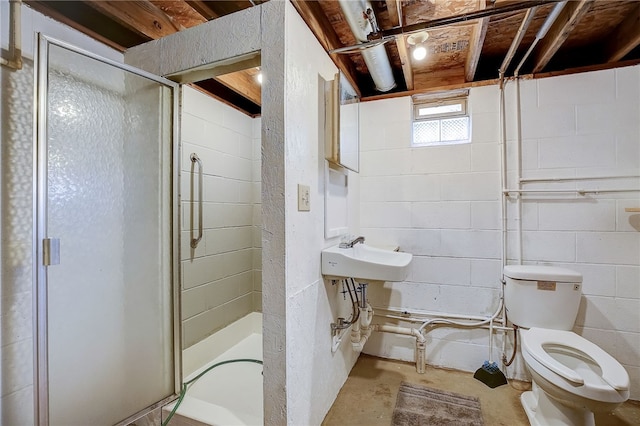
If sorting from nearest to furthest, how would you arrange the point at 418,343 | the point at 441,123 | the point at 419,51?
the point at 419,51 < the point at 418,343 < the point at 441,123

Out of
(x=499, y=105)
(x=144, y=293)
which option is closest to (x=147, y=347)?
(x=144, y=293)

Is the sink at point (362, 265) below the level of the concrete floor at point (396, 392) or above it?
above

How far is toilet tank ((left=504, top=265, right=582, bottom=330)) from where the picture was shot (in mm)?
1722

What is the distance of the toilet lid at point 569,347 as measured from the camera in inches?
50.2

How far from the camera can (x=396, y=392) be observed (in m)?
1.88

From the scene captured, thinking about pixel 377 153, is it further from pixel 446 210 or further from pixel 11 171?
pixel 11 171

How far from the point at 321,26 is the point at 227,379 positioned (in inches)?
92.5

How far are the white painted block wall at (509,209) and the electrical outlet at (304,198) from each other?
1032 mm

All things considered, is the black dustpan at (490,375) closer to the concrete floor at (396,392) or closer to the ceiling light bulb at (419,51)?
the concrete floor at (396,392)

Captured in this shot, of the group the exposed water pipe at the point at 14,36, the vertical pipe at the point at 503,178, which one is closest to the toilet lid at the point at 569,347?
the vertical pipe at the point at 503,178

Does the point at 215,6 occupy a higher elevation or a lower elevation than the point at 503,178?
higher

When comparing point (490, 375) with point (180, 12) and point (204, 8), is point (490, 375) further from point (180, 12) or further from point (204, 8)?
point (180, 12)

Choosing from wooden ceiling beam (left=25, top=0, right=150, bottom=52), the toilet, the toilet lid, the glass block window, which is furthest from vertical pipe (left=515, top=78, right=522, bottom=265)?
wooden ceiling beam (left=25, top=0, right=150, bottom=52)

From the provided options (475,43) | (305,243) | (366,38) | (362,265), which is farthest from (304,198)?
(475,43)
